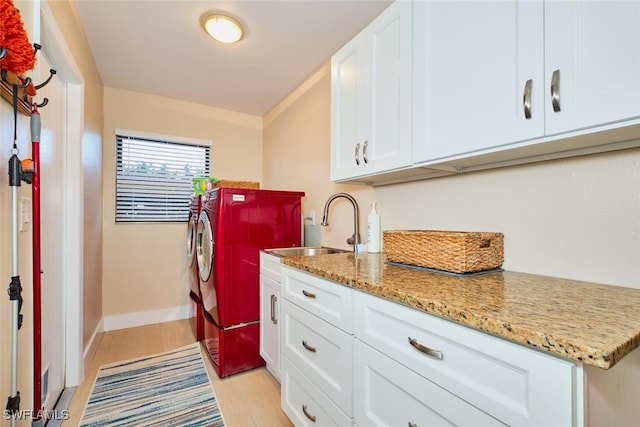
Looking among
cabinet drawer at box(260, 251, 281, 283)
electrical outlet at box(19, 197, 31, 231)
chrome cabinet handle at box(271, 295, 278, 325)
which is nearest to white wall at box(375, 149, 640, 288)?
cabinet drawer at box(260, 251, 281, 283)

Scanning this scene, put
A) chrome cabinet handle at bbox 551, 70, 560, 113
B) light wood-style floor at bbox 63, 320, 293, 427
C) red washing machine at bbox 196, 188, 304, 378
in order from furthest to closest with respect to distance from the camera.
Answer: red washing machine at bbox 196, 188, 304, 378 → light wood-style floor at bbox 63, 320, 293, 427 → chrome cabinet handle at bbox 551, 70, 560, 113

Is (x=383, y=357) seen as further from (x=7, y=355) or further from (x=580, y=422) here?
(x=7, y=355)

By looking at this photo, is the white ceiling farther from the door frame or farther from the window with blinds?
the window with blinds

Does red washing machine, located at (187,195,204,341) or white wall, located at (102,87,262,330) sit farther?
A: white wall, located at (102,87,262,330)

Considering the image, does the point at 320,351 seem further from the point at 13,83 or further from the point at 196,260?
the point at 196,260

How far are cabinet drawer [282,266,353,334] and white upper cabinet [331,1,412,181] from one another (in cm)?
63

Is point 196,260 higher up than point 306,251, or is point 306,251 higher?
point 306,251

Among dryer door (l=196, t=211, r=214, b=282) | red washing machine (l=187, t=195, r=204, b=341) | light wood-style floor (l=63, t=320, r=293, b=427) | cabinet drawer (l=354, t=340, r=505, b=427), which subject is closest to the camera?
cabinet drawer (l=354, t=340, r=505, b=427)

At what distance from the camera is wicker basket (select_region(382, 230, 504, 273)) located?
1.08 meters

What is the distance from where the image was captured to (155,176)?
10.0 feet

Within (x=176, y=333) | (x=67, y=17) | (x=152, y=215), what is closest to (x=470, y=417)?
(x=67, y=17)

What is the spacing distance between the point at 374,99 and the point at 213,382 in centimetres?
211

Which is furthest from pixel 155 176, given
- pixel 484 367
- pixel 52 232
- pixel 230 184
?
pixel 484 367

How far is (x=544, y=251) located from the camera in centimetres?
109
